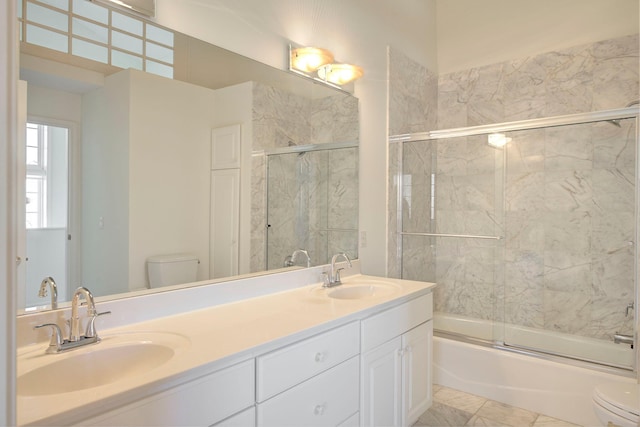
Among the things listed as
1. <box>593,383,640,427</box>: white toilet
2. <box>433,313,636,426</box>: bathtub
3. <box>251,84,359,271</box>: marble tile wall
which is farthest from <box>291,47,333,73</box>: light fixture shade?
<box>593,383,640,427</box>: white toilet

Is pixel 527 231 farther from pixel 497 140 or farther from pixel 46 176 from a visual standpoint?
pixel 46 176

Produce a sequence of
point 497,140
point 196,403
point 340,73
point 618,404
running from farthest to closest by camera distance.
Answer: point 497,140, point 340,73, point 618,404, point 196,403

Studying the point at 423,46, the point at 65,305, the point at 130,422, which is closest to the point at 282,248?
the point at 65,305

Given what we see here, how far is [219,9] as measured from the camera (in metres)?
1.90

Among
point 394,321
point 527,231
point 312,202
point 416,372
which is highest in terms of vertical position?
point 312,202

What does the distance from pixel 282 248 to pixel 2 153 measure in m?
1.77

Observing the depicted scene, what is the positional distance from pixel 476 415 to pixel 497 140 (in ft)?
6.33

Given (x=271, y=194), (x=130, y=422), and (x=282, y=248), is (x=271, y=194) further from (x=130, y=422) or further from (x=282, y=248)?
(x=130, y=422)

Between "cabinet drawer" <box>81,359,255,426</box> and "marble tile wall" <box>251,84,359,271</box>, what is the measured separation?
2.84 feet

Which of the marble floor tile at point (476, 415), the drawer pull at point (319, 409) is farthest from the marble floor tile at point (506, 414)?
the drawer pull at point (319, 409)

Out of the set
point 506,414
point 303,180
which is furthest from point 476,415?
point 303,180

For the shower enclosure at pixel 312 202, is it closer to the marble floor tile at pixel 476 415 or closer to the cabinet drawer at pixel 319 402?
the cabinet drawer at pixel 319 402

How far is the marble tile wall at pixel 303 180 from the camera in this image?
6.97 ft

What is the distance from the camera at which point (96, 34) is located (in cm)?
146
